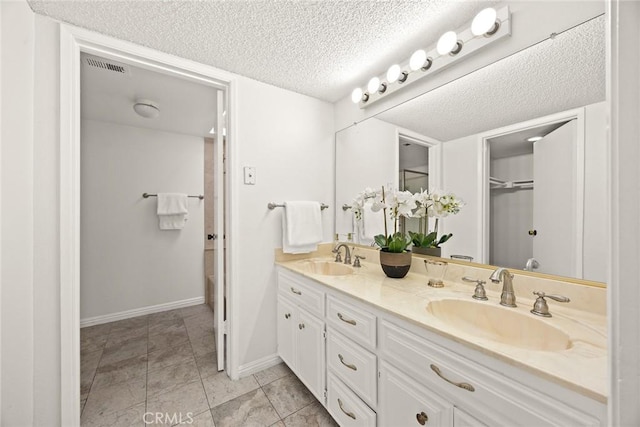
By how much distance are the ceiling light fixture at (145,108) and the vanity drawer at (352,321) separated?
2.24 m

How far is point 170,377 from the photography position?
65.6 inches

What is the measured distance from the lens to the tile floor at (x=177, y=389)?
1.34m

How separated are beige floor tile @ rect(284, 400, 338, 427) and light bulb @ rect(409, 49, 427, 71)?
1995 millimetres

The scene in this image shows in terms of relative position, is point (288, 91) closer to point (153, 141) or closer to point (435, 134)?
point (435, 134)

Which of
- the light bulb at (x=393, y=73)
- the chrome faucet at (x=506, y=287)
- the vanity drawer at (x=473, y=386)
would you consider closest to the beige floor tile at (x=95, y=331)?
the vanity drawer at (x=473, y=386)

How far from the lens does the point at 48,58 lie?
3.93ft

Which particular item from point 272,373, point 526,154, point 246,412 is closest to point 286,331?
point 272,373

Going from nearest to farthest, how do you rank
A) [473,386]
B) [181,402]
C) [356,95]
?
[473,386] → [181,402] → [356,95]

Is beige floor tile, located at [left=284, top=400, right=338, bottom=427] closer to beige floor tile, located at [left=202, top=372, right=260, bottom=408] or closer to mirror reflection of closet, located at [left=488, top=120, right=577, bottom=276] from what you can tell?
beige floor tile, located at [left=202, top=372, right=260, bottom=408]

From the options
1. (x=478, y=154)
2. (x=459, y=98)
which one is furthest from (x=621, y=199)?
(x=459, y=98)

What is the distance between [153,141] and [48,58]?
1.67 metres

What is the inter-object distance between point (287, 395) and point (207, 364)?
707mm

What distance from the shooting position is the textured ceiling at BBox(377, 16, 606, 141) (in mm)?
903

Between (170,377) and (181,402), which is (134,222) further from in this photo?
(181,402)
